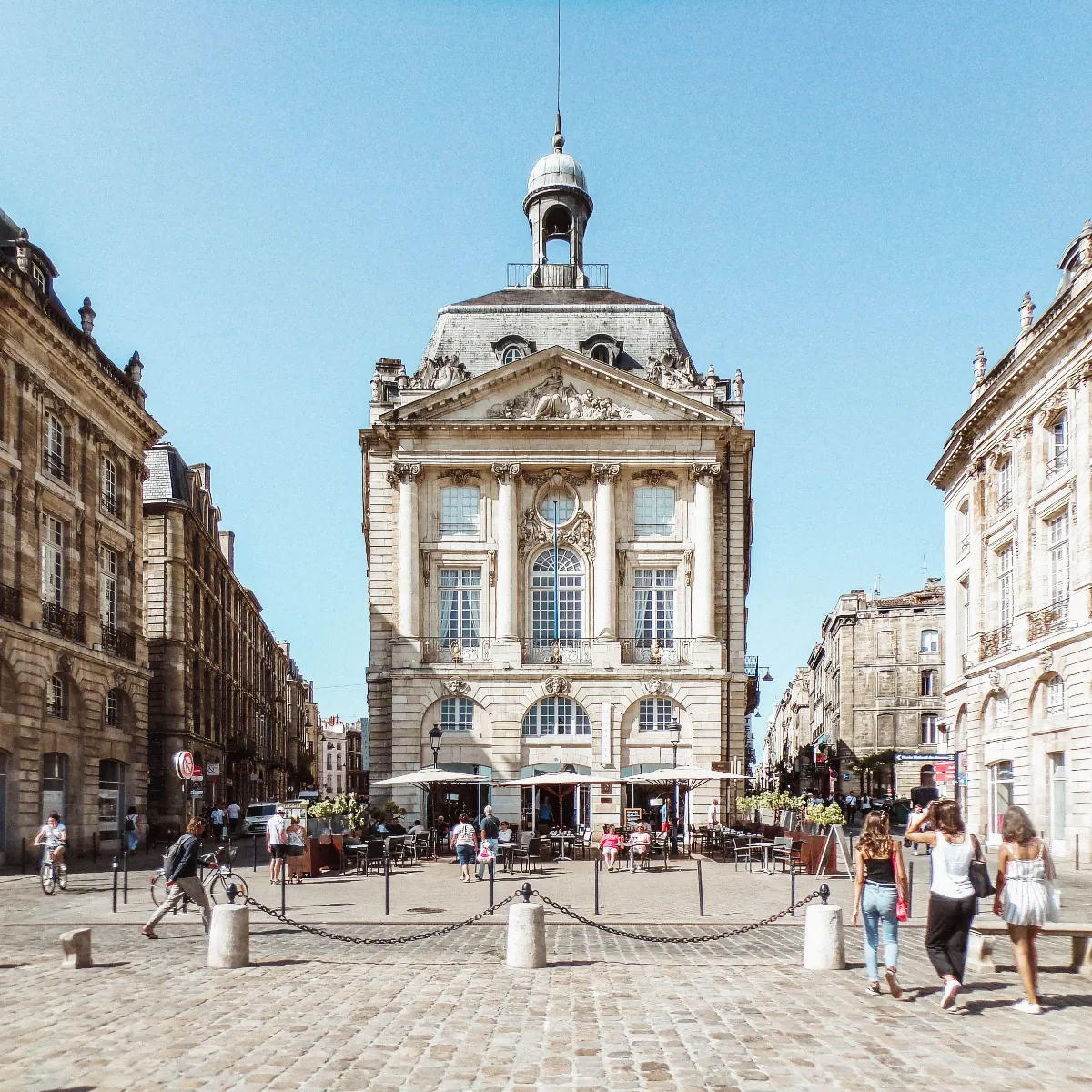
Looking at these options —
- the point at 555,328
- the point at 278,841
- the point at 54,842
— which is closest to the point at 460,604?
the point at 555,328

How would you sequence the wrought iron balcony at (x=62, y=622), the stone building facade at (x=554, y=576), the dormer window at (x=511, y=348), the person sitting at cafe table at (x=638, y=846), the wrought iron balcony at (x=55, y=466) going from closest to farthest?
the person sitting at cafe table at (x=638, y=846), the wrought iron balcony at (x=62, y=622), the wrought iron balcony at (x=55, y=466), the stone building facade at (x=554, y=576), the dormer window at (x=511, y=348)

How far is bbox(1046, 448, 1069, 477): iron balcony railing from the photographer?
34406mm

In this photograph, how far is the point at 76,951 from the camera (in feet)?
47.2

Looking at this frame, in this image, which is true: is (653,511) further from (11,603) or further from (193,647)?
(193,647)

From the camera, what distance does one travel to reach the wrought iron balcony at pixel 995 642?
1537 inches

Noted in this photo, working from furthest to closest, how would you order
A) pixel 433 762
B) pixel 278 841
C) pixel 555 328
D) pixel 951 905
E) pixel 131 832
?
pixel 555 328 → pixel 433 762 → pixel 131 832 → pixel 278 841 → pixel 951 905

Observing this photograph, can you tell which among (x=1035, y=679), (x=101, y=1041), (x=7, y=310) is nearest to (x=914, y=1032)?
(x=101, y=1041)

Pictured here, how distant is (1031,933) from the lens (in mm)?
11539

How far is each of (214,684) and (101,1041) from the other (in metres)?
53.5

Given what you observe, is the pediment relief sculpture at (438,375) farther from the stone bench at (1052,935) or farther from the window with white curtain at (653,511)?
the stone bench at (1052,935)

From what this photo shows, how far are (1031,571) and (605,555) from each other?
543 inches

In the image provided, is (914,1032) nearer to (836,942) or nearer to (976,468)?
(836,942)

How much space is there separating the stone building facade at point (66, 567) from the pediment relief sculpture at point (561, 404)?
12181 millimetres

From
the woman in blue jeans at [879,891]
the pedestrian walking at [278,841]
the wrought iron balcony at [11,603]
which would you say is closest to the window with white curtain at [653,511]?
the wrought iron balcony at [11,603]
